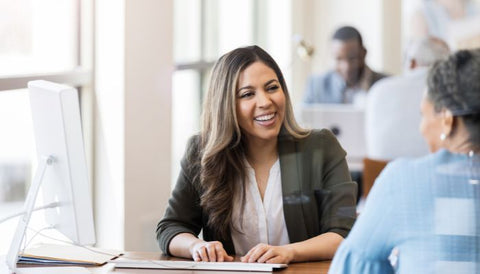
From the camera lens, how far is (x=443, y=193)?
1446mm

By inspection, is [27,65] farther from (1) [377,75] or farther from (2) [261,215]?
(1) [377,75]

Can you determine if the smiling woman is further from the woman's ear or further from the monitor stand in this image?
the woman's ear

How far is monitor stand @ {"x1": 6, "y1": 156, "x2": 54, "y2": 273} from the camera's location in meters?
1.89

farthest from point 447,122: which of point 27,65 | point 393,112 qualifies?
point 393,112

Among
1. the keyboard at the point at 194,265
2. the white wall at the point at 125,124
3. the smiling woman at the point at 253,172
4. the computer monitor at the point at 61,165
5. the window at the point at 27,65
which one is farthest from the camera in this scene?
the white wall at the point at 125,124

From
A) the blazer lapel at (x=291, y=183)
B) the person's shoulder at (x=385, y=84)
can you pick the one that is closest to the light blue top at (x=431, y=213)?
the blazer lapel at (x=291, y=183)

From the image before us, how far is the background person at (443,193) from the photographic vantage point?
1447 mm

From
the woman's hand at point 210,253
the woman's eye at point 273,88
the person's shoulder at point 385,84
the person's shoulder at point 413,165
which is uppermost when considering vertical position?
the woman's eye at point 273,88

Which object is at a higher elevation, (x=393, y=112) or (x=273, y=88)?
(x=273, y=88)

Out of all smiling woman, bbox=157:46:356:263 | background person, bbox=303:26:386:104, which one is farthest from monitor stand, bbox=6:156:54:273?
background person, bbox=303:26:386:104

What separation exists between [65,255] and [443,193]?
961mm

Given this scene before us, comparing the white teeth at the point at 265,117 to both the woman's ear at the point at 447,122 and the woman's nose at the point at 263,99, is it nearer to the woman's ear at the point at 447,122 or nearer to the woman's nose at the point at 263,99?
the woman's nose at the point at 263,99

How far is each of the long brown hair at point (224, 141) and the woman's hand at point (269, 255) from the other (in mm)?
213

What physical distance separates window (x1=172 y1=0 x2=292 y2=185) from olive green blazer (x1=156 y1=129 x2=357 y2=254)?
799mm
